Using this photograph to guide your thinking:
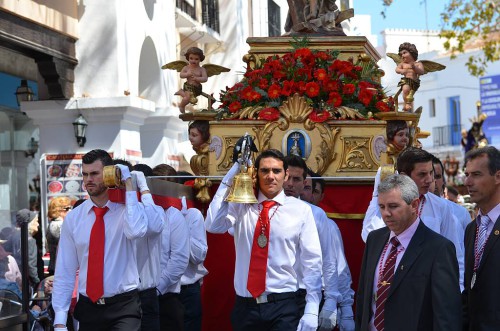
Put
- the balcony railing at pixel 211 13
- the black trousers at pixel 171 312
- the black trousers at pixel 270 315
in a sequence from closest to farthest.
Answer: the black trousers at pixel 270 315
the black trousers at pixel 171 312
the balcony railing at pixel 211 13

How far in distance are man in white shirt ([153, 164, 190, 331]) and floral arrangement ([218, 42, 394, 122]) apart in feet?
4.42

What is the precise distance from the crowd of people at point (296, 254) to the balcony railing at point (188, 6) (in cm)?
1407

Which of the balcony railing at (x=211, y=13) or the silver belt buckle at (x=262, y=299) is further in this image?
the balcony railing at (x=211, y=13)

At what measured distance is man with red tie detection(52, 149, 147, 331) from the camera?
6.92 m

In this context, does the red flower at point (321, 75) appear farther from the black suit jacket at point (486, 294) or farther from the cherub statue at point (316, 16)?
the black suit jacket at point (486, 294)

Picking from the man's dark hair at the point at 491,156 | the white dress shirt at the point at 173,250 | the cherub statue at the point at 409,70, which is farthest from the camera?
the cherub statue at the point at 409,70

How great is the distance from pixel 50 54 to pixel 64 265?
8.79 metres

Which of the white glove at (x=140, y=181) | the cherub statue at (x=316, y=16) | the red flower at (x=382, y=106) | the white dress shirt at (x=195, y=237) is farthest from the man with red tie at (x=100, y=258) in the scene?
the cherub statue at (x=316, y=16)

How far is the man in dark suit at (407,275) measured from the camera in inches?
218

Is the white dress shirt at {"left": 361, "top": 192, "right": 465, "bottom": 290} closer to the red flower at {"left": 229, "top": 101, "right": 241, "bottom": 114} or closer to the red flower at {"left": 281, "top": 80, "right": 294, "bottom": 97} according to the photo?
the red flower at {"left": 281, "top": 80, "right": 294, "bottom": 97}

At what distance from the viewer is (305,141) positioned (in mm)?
9094

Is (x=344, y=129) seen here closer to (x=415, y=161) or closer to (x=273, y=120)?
(x=273, y=120)

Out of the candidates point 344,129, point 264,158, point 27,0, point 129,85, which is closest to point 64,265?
point 264,158

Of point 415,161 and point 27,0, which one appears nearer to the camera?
point 415,161
